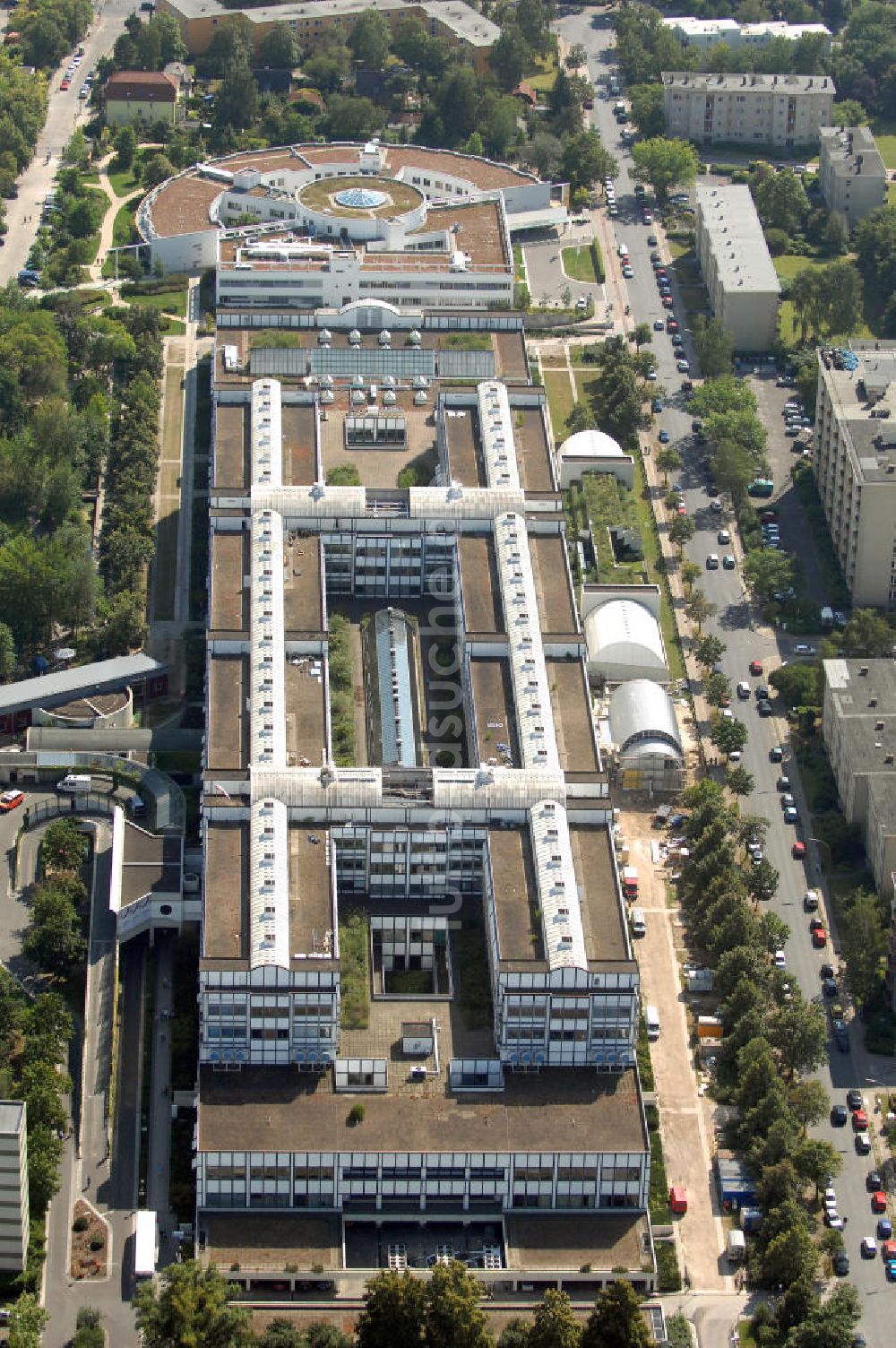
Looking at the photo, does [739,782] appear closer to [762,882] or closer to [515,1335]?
[762,882]

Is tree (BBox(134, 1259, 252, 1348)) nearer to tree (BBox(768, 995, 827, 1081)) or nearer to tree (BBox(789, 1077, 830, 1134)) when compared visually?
tree (BBox(789, 1077, 830, 1134))

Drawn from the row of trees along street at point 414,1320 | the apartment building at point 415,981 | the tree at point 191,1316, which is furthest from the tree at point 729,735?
the tree at point 191,1316

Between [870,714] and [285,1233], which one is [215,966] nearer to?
[285,1233]

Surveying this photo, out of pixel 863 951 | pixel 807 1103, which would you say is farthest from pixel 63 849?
pixel 863 951

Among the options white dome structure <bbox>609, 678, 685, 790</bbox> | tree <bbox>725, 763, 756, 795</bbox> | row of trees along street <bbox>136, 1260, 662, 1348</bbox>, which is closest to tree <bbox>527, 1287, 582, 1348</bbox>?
row of trees along street <bbox>136, 1260, 662, 1348</bbox>

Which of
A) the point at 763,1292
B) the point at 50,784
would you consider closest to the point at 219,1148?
the point at 763,1292
